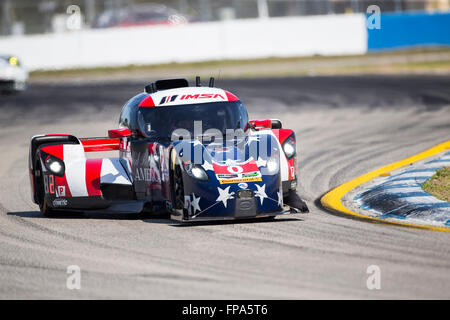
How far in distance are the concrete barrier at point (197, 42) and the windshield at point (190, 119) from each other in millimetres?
24605

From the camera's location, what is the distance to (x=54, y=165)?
375 inches

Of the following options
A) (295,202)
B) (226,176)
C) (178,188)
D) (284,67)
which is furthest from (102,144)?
(284,67)

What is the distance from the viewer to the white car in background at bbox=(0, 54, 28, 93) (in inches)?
939

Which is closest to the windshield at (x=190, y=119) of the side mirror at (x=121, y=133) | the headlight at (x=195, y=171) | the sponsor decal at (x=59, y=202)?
the side mirror at (x=121, y=133)

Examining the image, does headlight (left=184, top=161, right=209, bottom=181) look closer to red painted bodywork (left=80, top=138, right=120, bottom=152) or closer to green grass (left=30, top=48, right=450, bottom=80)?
red painted bodywork (left=80, top=138, right=120, bottom=152)

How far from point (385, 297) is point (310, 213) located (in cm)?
324

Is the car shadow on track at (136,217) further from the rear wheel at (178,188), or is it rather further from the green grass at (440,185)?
the green grass at (440,185)

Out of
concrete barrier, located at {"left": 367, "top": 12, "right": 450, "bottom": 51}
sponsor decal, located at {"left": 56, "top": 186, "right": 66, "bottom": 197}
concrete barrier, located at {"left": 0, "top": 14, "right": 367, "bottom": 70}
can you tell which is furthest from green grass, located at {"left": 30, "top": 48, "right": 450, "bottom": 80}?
sponsor decal, located at {"left": 56, "top": 186, "right": 66, "bottom": 197}

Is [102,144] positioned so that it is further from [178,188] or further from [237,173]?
[237,173]

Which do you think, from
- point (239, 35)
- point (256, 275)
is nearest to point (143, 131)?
point (256, 275)

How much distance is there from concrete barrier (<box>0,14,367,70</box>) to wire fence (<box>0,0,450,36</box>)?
0.83m

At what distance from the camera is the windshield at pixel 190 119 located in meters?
9.41

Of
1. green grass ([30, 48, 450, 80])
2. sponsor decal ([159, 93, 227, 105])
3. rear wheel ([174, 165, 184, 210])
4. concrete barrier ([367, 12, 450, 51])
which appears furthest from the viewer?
concrete barrier ([367, 12, 450, 51])

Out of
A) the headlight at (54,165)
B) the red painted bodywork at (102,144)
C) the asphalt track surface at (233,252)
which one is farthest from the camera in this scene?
the red painted bodywork at (102,144)
